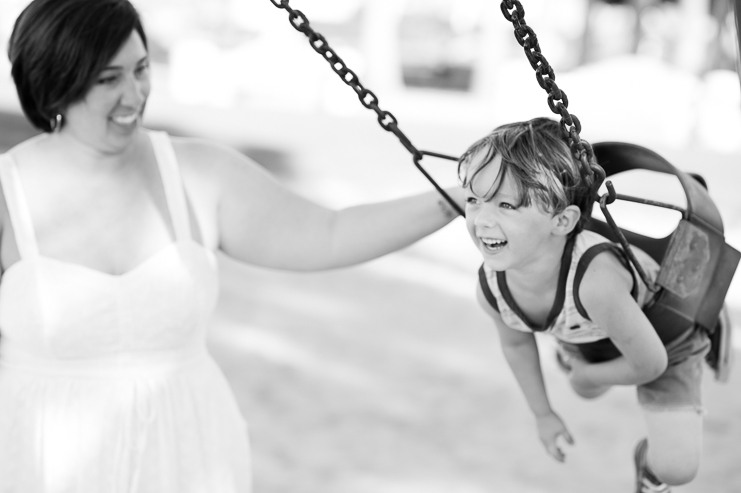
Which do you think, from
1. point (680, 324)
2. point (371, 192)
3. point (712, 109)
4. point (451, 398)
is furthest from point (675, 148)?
point (680, 324)

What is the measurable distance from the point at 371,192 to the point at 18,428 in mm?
5966

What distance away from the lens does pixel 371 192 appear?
7.69 meters

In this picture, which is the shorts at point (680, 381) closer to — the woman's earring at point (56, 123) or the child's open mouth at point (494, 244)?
the child's open mouth at point (494, 244)

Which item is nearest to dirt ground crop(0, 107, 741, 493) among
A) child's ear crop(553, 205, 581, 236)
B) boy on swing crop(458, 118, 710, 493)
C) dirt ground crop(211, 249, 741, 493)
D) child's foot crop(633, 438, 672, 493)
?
dirt ground crop(211, 249, 741, 493)

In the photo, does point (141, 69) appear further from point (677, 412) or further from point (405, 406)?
point (405, 406)

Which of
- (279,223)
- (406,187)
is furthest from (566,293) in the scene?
(406,187)

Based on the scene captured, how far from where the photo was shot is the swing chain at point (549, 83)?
4.32 ft

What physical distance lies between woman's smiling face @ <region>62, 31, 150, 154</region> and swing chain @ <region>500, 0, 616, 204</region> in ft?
2.51

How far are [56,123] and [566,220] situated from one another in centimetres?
100

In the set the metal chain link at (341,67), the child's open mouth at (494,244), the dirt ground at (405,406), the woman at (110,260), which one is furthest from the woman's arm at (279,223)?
the dirt ground at (405,406)

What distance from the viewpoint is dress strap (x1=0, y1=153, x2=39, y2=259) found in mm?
1771

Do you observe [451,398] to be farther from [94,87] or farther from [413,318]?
[94,87]

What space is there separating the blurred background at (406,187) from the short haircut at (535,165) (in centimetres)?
195

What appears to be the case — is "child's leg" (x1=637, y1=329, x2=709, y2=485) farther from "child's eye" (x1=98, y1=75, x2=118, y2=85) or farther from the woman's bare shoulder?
the woman's bare shoulder
